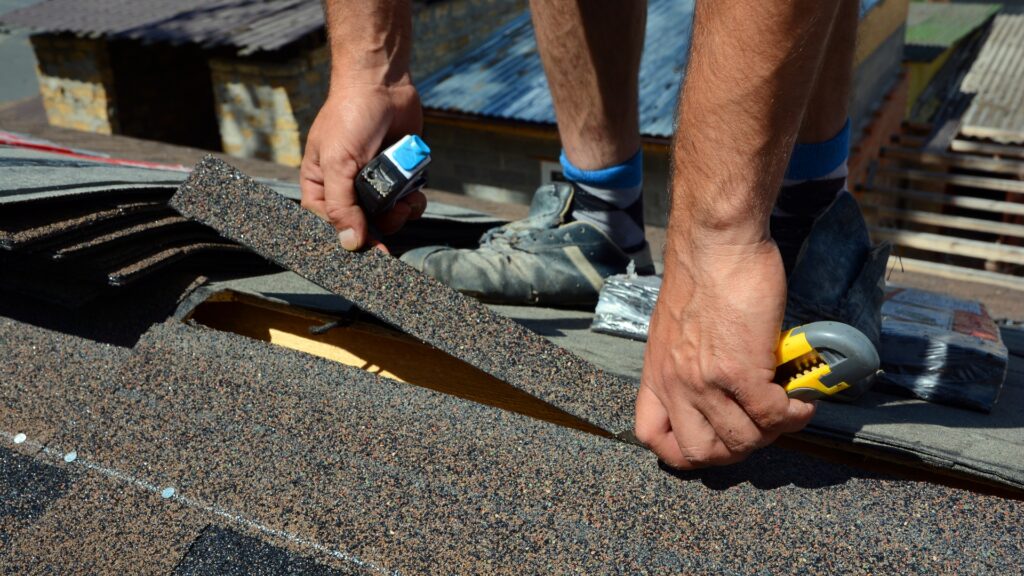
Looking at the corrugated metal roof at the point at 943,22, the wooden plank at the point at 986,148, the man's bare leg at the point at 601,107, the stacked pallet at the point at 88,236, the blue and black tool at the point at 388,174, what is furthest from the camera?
the corrugated metal roof at the point at 943,22

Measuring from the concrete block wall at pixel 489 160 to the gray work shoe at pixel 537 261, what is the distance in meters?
6.79

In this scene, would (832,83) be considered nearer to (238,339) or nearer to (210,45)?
(238,339)

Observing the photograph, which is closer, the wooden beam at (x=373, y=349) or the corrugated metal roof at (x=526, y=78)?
the wooden beam at (x=373, y=349)

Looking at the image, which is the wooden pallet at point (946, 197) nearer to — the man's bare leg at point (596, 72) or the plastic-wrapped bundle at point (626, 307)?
the man's bare leg at point (596, 72)

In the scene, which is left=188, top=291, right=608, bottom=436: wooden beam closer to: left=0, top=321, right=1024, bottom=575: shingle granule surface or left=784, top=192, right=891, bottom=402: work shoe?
left=0, top=321, right=1024, bottom=575: shingle granule surface

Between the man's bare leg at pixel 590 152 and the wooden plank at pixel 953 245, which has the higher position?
the man's bare leg at pixel 590 152

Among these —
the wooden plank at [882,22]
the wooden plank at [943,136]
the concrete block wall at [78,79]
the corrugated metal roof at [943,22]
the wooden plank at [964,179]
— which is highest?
the wooden plank at [882,22]

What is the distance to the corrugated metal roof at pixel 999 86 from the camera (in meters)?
10.9

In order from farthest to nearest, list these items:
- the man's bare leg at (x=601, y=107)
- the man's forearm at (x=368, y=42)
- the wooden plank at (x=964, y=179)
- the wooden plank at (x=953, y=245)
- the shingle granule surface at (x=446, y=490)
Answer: the wooden plank at (x=964, y=179) < the wooden plank at (x=953, y=245) < the man's bare leg at (x=601, y=107) < the man's forearm at (x=368, y=42) < the shingle granule surface at (x=446, y=490)

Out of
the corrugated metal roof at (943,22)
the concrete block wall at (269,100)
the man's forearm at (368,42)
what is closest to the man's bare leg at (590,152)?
the man's forearm at (368,42)

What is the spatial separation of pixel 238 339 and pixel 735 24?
0.95m

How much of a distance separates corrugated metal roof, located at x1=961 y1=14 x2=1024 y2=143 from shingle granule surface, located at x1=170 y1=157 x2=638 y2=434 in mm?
11147

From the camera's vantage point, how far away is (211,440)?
123 centimetres

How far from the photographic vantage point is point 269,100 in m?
8.78
